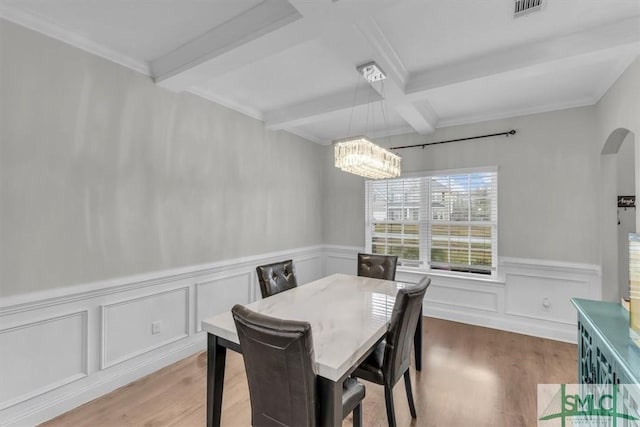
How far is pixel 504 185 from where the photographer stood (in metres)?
3.62

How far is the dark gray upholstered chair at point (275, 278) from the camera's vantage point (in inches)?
99.9

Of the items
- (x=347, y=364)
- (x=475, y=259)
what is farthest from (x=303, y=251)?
(x=347, y=364)

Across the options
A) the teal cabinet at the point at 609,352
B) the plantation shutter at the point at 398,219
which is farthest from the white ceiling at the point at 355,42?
the teal cabinet at the point at 609,352

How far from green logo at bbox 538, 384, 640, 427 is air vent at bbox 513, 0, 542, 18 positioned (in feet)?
6.83

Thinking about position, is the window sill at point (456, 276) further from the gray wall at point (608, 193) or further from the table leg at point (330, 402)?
the table leg at point (330, 402)

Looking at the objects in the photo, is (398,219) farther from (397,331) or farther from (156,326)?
(156,326)

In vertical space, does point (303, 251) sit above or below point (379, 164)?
below

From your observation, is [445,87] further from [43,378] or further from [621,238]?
[43,378]

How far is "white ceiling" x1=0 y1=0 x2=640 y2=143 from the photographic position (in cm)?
179

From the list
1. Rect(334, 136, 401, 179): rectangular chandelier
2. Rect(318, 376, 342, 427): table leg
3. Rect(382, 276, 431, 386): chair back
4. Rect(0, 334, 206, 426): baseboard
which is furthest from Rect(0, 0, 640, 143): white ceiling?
Rect(0, 334, 206, 426): baseboard

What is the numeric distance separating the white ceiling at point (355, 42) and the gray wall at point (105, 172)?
0.83 feet

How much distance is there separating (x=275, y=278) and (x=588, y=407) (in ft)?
7.33

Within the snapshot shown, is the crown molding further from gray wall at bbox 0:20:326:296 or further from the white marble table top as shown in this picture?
gray wall at bbox 0:20:326:296

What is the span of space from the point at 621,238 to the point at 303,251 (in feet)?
13.0
